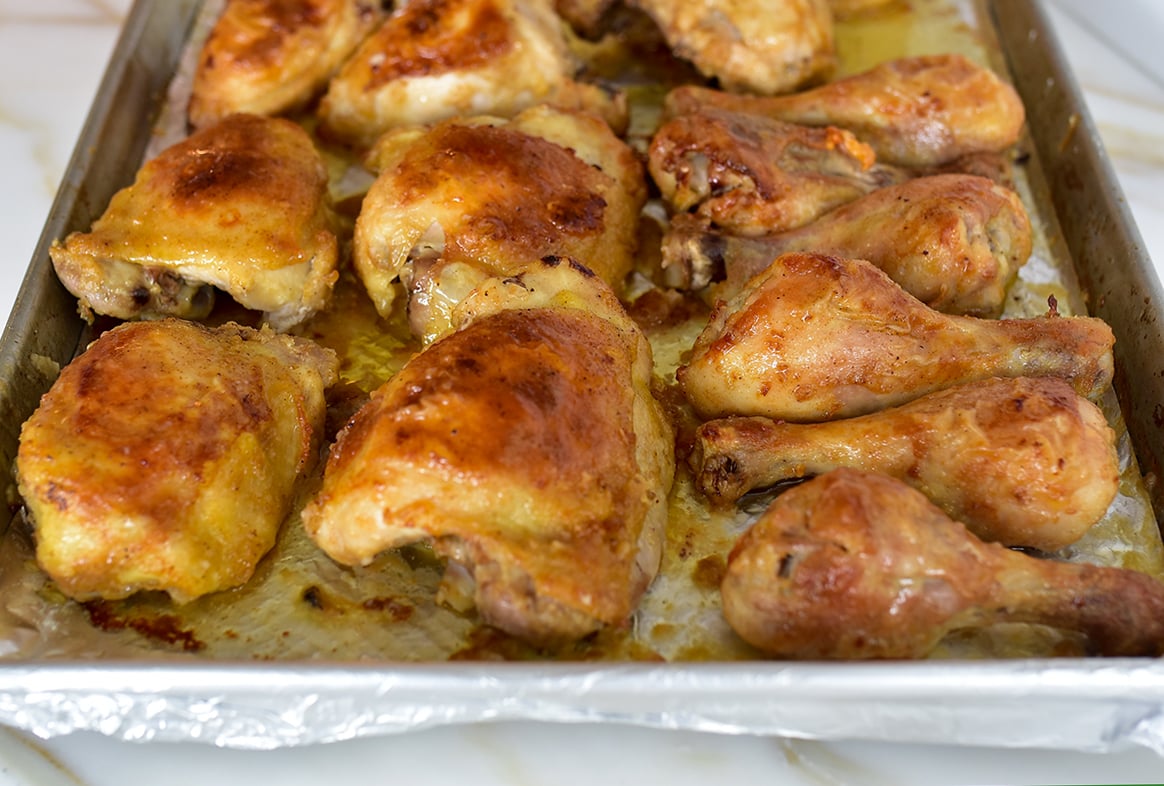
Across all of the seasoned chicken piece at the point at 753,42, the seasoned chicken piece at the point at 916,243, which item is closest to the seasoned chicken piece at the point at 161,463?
the seasoned chicken piece at the point at 916,243

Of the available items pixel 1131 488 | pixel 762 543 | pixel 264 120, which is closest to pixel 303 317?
pixel 264 120

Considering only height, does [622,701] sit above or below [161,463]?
below

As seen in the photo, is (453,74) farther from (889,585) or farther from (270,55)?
(889,585)

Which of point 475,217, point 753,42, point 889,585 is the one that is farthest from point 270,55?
point 889,585

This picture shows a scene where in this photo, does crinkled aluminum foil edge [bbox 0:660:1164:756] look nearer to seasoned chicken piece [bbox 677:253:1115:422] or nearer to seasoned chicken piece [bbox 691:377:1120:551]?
seasoned chicken piece [bbox 691:377:1120:551]

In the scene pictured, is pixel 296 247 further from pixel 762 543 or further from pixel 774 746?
pixel 774 746

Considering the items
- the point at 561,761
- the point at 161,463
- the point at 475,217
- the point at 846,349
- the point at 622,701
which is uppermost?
the point at 475,217

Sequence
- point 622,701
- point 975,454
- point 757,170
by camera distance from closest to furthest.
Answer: point 622,701
point 975,454
point 757,170
